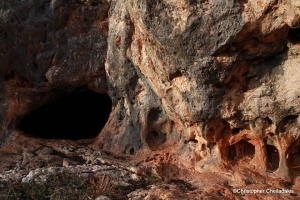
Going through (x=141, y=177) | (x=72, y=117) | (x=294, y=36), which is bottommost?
(x=141, y=177)

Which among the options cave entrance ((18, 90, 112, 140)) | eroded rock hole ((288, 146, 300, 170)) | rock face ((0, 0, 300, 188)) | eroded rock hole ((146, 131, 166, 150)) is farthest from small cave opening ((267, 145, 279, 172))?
Answer: cave entrance ((18, 90, 112, 140))

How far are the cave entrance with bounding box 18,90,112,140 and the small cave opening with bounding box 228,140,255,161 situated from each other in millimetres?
4641

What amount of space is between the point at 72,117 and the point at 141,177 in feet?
15.6

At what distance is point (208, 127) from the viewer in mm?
4426

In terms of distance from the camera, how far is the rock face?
3.82 metres

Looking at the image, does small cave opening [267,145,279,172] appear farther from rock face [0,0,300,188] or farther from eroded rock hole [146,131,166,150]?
eroded rock hole [146,131,166,150]

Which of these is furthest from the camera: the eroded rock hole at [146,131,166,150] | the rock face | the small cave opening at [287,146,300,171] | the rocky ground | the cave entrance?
the cave entrance

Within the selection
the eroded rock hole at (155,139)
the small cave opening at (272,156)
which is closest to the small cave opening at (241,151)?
the small cave opening at (272,156)

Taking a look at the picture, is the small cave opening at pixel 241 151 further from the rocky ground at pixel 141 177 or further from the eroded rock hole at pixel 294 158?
the eroded rock hole at pixel 294 158

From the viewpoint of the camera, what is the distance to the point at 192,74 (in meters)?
4.16

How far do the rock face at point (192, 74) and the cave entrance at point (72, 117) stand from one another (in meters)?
1.47

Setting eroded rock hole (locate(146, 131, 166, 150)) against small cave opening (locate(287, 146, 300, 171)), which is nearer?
small cave opening (locate(287, 146, 300, 171))

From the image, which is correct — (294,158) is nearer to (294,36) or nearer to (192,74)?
(294,36)

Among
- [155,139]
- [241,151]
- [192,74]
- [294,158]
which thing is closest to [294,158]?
[294,158]
